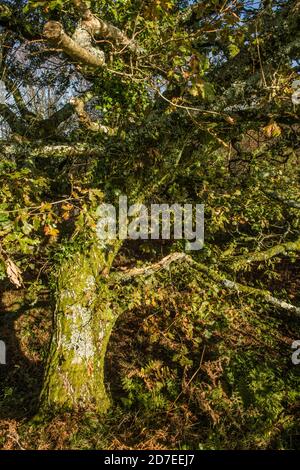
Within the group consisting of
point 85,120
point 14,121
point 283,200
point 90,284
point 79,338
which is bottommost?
point 79,338

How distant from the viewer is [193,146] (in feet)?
16.3

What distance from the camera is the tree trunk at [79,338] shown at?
196 inches

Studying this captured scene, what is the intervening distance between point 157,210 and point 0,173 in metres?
2.74

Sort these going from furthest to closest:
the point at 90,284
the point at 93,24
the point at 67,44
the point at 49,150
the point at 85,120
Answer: the point at 90,284 → the point at 85,120 → the point at 49,150 → the point at 93,24 → the point at 67,44

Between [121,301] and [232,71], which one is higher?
[232,71]

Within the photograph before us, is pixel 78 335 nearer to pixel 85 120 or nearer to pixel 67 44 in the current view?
pixel 85 120

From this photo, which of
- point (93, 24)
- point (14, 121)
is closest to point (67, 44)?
point (93, 24)

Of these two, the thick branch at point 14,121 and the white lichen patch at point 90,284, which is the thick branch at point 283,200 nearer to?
the white lichen patch at point 90,284

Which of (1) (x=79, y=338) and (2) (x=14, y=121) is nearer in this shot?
(1) (x=79, y=338)

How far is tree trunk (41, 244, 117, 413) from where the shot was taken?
4973 mm

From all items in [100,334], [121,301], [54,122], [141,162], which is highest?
[54,122]

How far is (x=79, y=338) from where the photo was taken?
5.10m

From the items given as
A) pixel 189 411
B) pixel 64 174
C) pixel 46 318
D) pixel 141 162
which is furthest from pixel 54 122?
pixel 46 318

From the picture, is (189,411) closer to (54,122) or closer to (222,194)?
(222,194)
